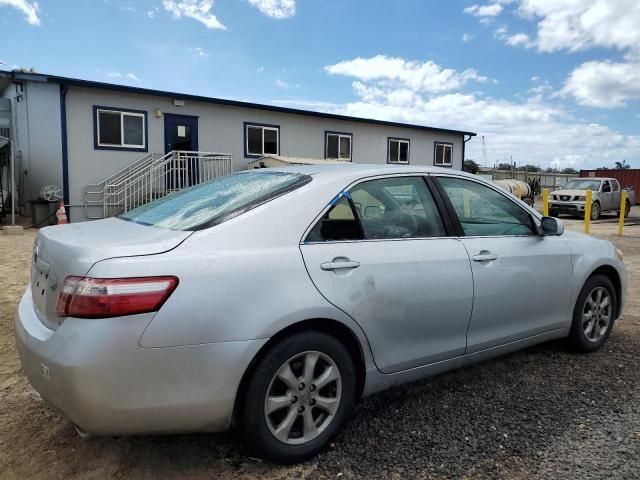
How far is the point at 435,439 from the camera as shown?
9.30 feet

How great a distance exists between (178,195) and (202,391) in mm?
1505

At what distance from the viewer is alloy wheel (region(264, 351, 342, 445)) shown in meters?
2.46

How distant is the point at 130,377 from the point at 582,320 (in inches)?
135

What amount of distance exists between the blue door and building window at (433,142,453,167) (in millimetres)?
11062

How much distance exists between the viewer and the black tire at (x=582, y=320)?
157 inches

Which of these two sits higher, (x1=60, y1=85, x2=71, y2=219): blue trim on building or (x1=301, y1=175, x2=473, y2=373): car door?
(x1=60, y1=85, x2=71, y2=219): blue trim on building

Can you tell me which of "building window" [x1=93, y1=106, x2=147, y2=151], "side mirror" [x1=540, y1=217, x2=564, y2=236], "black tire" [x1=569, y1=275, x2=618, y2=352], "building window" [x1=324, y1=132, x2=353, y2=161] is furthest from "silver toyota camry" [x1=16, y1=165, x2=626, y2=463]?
"building window" [x1=324, y1=132, x2=353, y2=161]

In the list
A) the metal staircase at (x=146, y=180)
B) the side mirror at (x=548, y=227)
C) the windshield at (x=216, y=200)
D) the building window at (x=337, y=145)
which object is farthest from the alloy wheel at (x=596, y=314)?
the building window at (x=337, y=145)

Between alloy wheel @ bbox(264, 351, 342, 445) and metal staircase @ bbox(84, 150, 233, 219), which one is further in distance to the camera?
metal staircase @ bbox(84, 150, 233, 219)

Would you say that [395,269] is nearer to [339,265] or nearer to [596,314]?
[339,265]

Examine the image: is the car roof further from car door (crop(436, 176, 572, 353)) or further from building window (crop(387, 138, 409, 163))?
building window (crop(387, 138, 409, 163))

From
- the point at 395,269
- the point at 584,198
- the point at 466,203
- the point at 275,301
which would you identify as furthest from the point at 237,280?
the point at 584,198

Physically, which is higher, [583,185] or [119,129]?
[119,129]

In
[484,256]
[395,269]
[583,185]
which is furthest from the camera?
[583,185]
